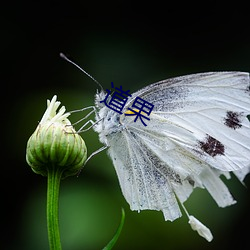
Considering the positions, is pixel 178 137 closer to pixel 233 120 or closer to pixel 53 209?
pixel 233 120

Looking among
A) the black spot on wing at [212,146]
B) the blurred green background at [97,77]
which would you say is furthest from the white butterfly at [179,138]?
the blurred green background at [97,77]

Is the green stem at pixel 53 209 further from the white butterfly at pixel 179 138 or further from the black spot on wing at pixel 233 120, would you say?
the black spot on wing at pixel 233 120

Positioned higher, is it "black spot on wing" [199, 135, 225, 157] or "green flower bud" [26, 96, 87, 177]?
"green flower bud" [26, 96, 87, 177]

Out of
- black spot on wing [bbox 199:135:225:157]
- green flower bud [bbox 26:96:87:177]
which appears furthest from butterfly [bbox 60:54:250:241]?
green flower bud [bbox 26:96:87:177]

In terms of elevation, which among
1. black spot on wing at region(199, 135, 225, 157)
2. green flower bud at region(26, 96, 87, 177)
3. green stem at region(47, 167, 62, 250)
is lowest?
green stem at region(47, 167, 62, 250)

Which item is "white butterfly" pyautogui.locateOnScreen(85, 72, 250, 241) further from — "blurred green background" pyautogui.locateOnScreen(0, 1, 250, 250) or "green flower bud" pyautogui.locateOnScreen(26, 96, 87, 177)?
"blurred green background" pyautogui.locateOnScreen(0, 1, 250, 250)

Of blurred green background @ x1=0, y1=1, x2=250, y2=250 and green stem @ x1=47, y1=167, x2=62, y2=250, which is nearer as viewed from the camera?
green stem @ x1=47, y1=167, x2=62, y2=250

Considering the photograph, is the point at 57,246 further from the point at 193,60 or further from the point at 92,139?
the point at 193,60
